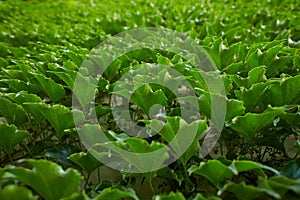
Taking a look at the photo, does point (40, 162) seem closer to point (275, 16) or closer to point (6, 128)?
point (6, 128)

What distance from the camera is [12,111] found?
905mm

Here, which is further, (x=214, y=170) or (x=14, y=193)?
(x=214, y=170)

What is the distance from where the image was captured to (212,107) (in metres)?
0.83

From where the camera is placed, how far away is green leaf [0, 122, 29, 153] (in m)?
0.81

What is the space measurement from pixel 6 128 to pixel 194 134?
1.32ft

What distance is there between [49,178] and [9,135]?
0.85 ft

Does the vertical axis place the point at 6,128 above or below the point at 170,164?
above

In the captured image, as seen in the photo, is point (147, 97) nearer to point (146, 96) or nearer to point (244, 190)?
point (146, 96)

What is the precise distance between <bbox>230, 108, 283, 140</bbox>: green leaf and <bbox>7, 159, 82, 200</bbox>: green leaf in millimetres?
350

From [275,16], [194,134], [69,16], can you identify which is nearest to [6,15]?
[69,16]

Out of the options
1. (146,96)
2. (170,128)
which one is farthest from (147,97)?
(170,128)

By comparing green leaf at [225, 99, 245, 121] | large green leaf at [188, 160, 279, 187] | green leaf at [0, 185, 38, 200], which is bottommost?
large green leaf at [188, 160, 279, 187]

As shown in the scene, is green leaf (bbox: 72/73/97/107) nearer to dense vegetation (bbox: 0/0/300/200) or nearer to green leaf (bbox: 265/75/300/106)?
dense vegetation (bbox: 0/0/300/200)

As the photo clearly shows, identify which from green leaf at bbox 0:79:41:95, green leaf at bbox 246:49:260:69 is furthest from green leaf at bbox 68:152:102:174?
green leaf at bbox 246:49:260:69
